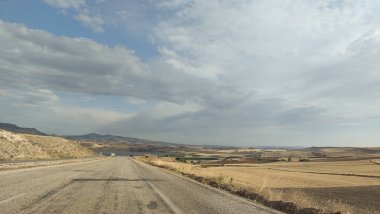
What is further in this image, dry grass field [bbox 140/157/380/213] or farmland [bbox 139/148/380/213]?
farmland [bbox 139/148/380/213]

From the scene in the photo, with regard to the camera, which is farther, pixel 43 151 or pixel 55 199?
pixel 43 151

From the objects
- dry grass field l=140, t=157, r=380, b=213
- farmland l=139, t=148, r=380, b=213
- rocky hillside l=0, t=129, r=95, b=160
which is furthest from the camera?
rocky hillside l=0, t=129, r=95, b=160

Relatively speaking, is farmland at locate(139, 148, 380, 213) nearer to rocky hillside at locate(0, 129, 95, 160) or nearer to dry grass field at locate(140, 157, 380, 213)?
dry grass field at locate(140, 157, 380, 213)

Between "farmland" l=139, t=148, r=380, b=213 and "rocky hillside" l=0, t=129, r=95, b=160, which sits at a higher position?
"rocky hillside" l=0, t=129, r=95, b=160

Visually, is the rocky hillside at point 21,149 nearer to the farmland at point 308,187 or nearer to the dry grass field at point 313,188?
Answer: the farmland at point 308,187

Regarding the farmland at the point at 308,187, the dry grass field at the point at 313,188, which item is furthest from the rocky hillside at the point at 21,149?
the dry grass field at the point at 313,188

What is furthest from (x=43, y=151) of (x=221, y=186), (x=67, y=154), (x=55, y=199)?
(x=55, y=199)

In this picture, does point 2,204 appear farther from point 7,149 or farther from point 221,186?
point 7,149

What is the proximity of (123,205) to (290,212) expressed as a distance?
5646mm

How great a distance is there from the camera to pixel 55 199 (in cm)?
1489

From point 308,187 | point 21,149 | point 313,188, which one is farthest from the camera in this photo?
point 21,149

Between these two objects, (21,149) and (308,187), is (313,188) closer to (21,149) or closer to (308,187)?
(308,187)

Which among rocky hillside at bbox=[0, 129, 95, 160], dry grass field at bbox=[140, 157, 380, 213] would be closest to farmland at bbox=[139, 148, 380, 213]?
dry grass field at bbox=[140, 157, 380, 213]

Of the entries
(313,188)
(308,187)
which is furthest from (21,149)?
(313,188)
